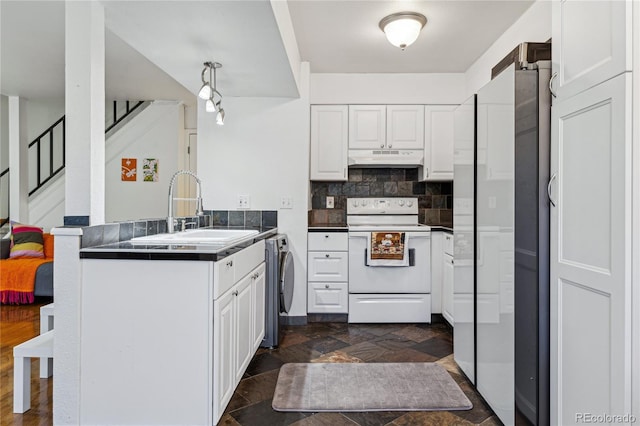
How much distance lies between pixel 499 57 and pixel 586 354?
2612 millimetres

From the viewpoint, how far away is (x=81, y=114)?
1.82 m

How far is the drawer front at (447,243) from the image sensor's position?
342 centimetres

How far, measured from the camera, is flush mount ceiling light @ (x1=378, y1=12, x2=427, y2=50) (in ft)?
9.10

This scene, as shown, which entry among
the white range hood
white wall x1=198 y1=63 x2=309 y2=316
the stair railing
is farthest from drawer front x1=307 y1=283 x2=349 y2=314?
the stair railing

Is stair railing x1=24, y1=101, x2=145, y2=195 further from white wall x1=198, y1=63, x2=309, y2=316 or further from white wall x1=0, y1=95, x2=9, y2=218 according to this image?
white wall x1=198, y1=63, x2=309, y2=316

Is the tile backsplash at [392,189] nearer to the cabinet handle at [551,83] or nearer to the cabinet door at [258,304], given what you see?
the cabinet door at [258,304]

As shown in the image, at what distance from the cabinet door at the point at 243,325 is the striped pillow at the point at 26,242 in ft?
11.4

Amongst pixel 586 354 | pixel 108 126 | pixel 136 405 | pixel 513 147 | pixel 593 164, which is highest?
pixel 108 126

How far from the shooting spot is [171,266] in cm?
169

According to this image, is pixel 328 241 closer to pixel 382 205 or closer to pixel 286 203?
pixel 286 203

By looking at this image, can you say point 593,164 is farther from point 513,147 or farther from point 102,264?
point 102,264

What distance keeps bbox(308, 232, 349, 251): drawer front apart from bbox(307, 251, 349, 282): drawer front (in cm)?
4

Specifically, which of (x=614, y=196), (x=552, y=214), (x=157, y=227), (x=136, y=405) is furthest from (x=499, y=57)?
(x=136, y=405)

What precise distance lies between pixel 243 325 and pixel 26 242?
3727mm
